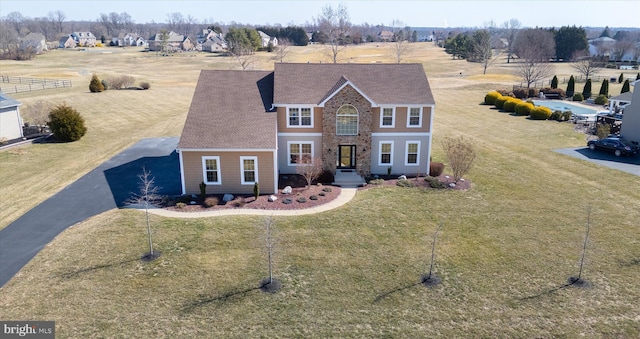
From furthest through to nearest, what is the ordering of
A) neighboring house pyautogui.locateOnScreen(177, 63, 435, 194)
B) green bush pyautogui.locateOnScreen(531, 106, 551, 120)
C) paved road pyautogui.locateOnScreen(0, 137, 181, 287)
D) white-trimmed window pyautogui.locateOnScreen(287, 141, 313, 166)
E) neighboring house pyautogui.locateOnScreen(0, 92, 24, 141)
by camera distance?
green bush pyautogui.locateOnScreen(531, 106, 551, 120) < neighboring house pyautogui.locateOnScreen(0, 92, 24, 141) < white-trimmed window pyautogui.locateOnScreen(287, 141, 313, 166) < neighboring house pyautogui.locateOnScreen(177, 63, 435, 194) < paved road pyautogui.locateOnScreen(0, 137, 181, 287)

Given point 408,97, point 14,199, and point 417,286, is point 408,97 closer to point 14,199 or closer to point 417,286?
point 417,286

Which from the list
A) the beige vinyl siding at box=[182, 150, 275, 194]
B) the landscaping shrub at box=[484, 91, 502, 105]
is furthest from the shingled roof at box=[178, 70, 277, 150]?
the landscaping shrub at box=[484, 91, 502, 105]

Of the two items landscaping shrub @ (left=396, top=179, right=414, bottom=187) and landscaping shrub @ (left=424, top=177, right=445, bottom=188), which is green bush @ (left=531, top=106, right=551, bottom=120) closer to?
landscaping shrub @ (left=424, top=177, right=445, bottom=188)

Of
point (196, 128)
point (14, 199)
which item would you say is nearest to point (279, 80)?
point (196, 128)

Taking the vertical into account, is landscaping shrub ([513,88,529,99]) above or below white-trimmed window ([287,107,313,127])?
below

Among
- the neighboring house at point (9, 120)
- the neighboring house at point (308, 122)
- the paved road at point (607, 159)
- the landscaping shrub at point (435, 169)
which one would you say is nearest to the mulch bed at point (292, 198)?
the neighboring house at point (308, 122)
